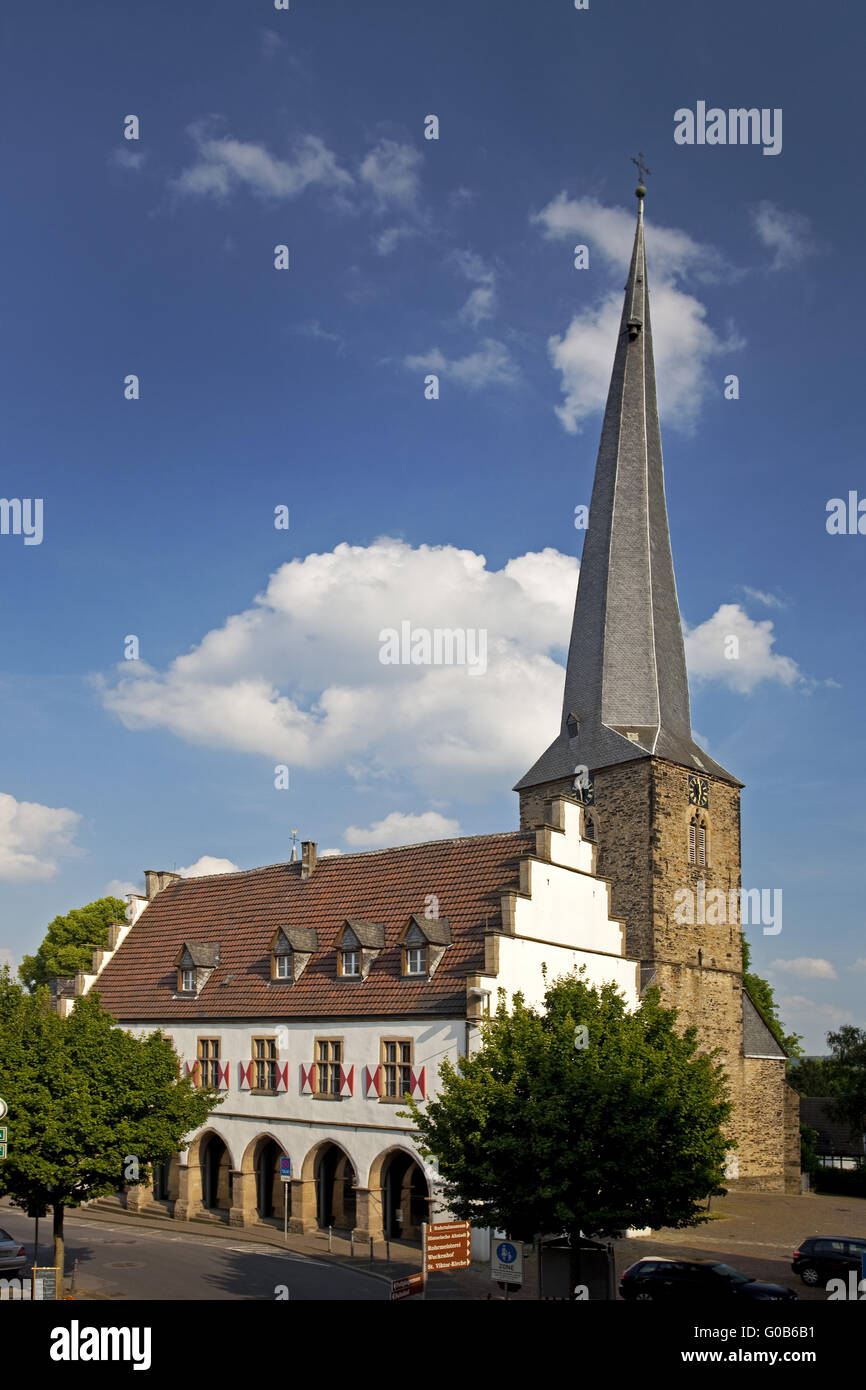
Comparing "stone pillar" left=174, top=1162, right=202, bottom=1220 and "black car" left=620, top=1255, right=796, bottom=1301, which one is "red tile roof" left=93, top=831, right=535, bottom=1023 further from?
"black car" left=620, top=1255, right=796, bottom=1301

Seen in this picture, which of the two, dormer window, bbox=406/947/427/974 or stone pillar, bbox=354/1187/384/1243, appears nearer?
stone pillar, bbox=354/1187/384/1243

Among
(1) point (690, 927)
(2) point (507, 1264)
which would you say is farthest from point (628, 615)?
(2) point (507, 1264)

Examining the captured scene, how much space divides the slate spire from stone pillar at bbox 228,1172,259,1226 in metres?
20.9

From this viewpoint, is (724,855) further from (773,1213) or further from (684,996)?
(773,1213)

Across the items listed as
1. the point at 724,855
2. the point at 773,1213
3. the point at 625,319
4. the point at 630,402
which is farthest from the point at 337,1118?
the point at 625,319

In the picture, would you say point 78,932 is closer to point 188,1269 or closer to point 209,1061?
point 209,1061

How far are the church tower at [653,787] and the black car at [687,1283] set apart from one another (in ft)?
64.3

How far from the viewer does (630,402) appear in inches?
2179

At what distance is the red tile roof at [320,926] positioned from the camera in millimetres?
33125

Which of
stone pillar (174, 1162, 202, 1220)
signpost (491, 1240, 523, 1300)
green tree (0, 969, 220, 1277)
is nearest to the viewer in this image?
signpost (491, 1240, 523, 1300)

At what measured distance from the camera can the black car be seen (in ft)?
73.6


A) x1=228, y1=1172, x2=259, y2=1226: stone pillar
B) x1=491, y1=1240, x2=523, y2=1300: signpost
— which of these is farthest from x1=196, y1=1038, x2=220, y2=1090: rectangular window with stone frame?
x1=491, y1=1240, x2=523, y2=1300: signpost

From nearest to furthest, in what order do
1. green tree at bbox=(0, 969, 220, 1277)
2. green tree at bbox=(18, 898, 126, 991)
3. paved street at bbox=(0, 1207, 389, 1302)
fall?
paved street at bbox=(0, 1207, 389, 1302) → green tree at bbox=(0, 969, 220, 1277) → green tree at bbox=(18, 898, 126, 991)
